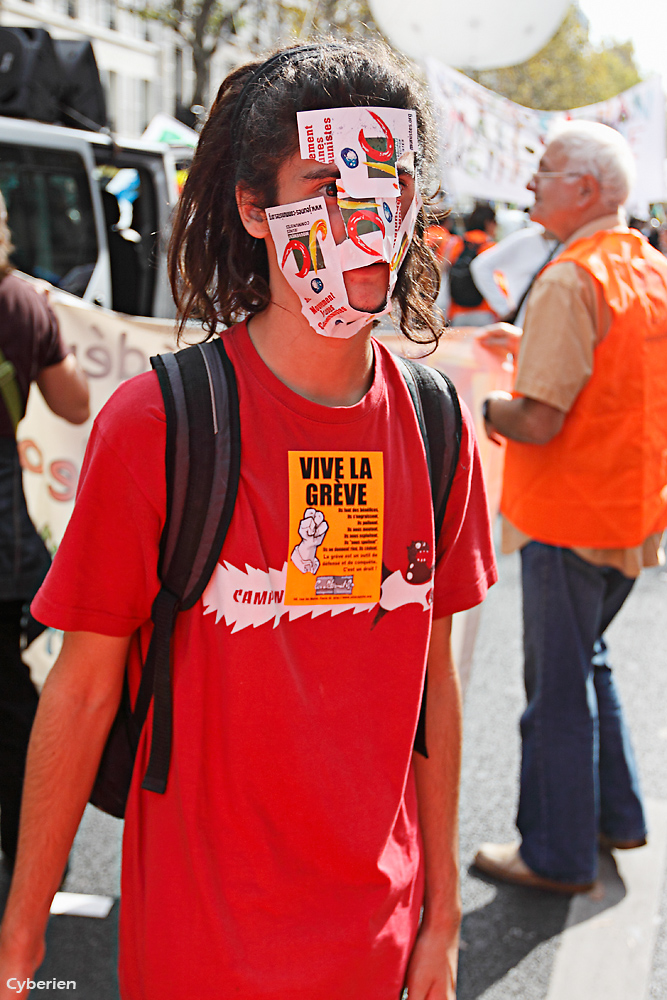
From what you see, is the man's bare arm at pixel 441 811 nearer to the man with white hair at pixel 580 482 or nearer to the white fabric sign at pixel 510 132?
the man with white hair at pixel 580 482

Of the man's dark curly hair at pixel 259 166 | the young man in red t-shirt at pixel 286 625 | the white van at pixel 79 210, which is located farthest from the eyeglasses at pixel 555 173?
the white van at pixel 79 210

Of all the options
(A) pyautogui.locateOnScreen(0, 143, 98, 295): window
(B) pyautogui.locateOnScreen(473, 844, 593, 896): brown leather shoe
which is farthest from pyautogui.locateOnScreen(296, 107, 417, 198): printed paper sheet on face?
(A) pyautogui.locateOnScreen(0, 143, 98, 295): window

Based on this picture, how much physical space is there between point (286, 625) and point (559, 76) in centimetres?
4048

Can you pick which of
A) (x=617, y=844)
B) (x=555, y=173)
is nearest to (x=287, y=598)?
(x=555, y=173)

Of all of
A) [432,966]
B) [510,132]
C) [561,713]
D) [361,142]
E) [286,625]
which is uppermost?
[361,142]

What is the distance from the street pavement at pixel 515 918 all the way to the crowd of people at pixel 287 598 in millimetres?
1365

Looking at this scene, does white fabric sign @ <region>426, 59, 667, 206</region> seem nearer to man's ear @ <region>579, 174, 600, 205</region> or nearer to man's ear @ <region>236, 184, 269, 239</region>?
man's ear @ <region>579, 174, 600, 205</region>

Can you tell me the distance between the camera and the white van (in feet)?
22.3

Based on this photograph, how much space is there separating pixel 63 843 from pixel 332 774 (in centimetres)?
38

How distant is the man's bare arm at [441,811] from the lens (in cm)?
146

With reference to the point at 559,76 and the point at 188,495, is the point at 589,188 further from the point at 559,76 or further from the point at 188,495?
the point at 559,76

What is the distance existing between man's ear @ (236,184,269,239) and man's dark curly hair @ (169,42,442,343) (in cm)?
1

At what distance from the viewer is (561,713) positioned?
9.64 feet

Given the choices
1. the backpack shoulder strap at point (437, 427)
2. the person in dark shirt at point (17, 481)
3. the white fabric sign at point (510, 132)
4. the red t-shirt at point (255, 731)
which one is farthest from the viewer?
the white fabric sign at point (510, 132)
